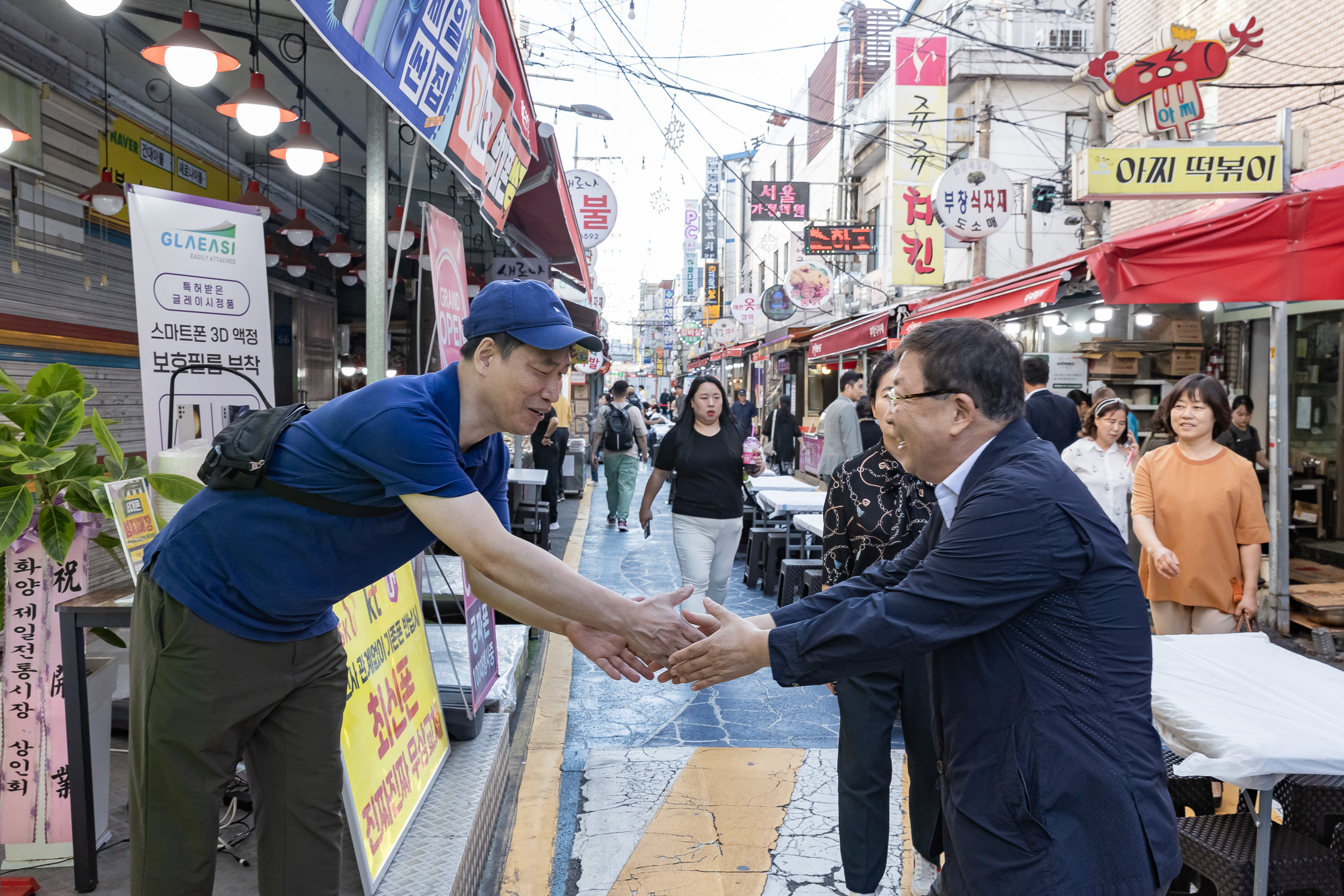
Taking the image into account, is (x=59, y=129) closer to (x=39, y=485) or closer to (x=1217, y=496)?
(x=39, y=485)

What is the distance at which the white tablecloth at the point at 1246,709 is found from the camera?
8.11 feet

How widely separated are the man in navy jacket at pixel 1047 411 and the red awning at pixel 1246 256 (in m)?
0.91

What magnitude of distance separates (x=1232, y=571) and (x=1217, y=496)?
406 millimetres

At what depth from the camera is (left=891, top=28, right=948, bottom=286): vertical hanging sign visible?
1789 centimetres

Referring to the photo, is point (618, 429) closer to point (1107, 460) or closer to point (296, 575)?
point (1107, 460)

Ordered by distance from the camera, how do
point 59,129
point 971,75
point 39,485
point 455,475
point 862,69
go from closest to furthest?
point 455,475, point 39,485, point 59,129, point 971,75, point 862,69

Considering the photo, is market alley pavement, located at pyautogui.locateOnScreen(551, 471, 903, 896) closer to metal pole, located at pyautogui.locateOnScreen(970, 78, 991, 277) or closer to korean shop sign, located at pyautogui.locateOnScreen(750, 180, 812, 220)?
metal pole, located at pyautogui.locateOnScreen(970, 78, 991, 277)

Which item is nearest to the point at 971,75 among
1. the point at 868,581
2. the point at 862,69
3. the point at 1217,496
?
the point at 862,69

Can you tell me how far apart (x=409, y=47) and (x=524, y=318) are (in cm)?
165

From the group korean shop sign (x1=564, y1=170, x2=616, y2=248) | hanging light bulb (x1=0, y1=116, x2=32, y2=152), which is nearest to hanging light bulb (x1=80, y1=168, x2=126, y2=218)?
hanging light bulb (x1=0, y1=116, x2=32, y2=152)

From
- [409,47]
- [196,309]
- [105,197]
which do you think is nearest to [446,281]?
[196,309]

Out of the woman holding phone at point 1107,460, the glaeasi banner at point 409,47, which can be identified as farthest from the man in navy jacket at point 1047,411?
the glaeasi banner at point 409,47

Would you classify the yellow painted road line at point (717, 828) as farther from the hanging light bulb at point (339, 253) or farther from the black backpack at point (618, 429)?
the black backpack at point (618, 429)

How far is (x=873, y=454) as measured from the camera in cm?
401
